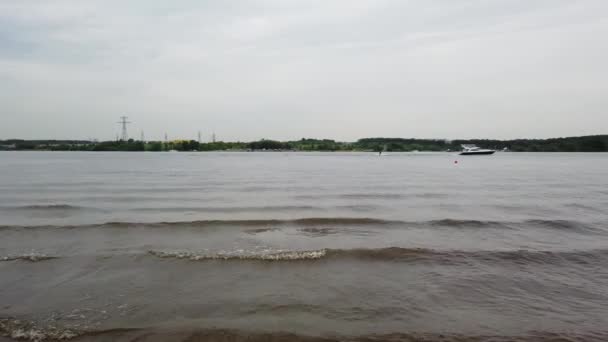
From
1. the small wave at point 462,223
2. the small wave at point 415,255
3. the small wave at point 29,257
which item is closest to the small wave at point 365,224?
the small wave at point 462,223

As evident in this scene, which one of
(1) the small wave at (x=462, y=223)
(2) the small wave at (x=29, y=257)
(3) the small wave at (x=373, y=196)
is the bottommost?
(3) the small wave at (x=373, y=196)

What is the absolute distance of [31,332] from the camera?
5.47 m

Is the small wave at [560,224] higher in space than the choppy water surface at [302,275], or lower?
higher

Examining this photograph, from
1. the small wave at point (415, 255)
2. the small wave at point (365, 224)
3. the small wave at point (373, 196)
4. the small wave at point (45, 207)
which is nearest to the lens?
the small wave at point (415, 255)

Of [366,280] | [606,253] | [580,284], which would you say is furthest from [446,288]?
[606,253]

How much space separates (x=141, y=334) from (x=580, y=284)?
9.27 metres

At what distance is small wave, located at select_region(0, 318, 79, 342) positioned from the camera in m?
5.37

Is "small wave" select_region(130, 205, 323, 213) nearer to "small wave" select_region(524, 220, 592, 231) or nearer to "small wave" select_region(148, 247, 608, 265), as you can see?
"small wave" select_region(148, 247, 608, 265)

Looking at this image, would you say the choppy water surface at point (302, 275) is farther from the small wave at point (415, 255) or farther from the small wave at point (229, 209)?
the small wave at point (229, 209)

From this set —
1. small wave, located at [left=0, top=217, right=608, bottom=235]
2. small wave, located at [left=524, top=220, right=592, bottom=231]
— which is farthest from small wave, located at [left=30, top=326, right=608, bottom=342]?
small wave, located at [left=524, top=220, right=592, bottom=231]

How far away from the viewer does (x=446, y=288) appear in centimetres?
748

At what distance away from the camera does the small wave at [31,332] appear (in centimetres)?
537

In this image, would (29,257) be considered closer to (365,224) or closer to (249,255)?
(249,255)

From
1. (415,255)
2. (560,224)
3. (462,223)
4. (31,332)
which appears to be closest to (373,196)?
(462,223)
